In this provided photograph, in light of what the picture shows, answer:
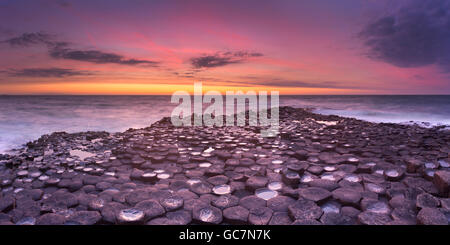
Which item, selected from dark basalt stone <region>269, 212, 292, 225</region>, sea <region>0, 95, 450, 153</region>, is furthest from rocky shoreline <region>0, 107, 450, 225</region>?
sea <region>0, 95, 450, 153</region>

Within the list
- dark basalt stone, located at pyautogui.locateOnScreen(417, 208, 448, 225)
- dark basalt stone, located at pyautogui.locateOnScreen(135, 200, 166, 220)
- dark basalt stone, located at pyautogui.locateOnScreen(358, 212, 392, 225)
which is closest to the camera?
dark basalt stone, located at pyautogui.locateOnScreen(417, 208, 448, 225)

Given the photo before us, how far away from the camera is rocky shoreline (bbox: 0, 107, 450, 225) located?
7.94 feet

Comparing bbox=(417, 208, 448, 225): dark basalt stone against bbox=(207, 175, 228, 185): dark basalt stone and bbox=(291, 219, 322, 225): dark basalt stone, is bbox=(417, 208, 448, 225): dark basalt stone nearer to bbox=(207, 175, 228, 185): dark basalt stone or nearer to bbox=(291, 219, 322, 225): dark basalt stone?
bbox=(291, 219, 322, 225): dark basalt stone

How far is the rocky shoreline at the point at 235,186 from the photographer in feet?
7.94

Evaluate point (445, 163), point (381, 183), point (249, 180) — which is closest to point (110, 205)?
point (249, 180)

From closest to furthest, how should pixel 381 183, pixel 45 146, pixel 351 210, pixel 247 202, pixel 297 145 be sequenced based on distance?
pixel 351 210 < pixel 247 202 < pixel 381 183 < pixel 297 145 < pixel 45 146

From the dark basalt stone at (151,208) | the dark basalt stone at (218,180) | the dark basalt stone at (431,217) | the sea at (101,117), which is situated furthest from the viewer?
the sea at (101,117)

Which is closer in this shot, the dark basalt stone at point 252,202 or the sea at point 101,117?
the dark basalt stone at point 252,202

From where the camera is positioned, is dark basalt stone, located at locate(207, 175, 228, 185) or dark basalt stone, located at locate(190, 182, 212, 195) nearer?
dark basalt stone, located at locate(190, 182, 212, 195)

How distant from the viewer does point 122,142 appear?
647cm

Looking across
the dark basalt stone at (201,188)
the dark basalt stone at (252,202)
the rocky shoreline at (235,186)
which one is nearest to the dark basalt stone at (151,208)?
the rocky shoreline at (235,186)

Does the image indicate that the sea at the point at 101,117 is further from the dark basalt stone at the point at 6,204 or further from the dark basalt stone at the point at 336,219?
the dark basalt stone at the point at 336,219
